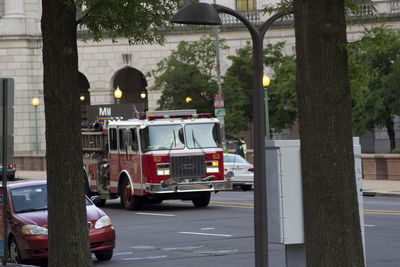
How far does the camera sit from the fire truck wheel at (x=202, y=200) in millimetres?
30656

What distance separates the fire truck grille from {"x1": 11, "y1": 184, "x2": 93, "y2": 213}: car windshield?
965 cm

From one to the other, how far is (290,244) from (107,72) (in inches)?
2214

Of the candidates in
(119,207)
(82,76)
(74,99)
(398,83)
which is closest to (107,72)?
(82,76)

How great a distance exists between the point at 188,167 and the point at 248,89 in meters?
29.8

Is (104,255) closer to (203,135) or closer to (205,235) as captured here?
(205,235)

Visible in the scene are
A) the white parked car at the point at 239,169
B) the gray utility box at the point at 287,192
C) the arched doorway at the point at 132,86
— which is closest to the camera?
the gray utility box at the point at 287,192

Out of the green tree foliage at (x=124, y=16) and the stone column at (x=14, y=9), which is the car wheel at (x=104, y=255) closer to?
the green tree foliage at (x=124, y=16)

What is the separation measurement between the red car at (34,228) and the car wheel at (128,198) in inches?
418

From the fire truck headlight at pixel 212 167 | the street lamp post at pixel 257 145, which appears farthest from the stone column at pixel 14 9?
the street lamp post at pixel 257 145

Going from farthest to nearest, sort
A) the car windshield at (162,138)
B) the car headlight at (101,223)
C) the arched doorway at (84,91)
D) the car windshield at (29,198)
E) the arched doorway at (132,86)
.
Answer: the arched doorway at (132,86)
the arched doorway at (84,91)
the car windshield at (162,138)
the car windshield at (29,198)
the car headlight at (101,223)

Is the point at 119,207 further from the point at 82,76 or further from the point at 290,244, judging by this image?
the point at 82,76

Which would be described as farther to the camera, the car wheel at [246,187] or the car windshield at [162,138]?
the car wheel at [246,187]

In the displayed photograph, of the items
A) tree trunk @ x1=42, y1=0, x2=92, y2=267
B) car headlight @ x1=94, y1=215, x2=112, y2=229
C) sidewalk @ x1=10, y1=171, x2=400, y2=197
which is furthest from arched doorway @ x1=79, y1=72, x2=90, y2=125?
tree trunk @ x1=42, y1=0, x2=92, y2=267

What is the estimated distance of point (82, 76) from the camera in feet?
231
